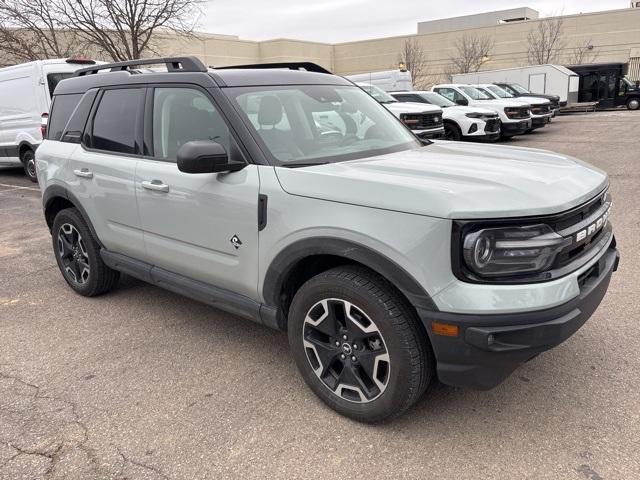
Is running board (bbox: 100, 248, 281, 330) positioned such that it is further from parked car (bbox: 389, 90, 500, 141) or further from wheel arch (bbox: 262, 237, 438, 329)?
parked car (bbox: 389, 90, 500, 141)

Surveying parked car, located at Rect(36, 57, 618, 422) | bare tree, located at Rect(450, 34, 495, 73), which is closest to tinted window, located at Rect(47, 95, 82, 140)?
parked car, located at Rect(36, 57, 618, 422)

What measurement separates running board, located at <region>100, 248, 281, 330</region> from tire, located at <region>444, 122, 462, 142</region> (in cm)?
1148

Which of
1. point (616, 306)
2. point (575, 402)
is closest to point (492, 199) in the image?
point (575, 402)

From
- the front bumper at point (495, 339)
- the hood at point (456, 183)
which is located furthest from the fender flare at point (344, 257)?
the hood at point (456, 183)

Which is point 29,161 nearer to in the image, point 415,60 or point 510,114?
point 510,114

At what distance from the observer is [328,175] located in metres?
2.73

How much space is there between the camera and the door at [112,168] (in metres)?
3.84

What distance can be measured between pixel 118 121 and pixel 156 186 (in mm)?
868

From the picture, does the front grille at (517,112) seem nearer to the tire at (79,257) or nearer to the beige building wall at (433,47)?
the tire at (79,257)

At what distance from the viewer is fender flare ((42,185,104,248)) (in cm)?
437

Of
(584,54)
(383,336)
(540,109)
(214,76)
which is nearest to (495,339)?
(383,336)

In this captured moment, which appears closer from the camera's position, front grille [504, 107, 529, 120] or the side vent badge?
the side vent badge

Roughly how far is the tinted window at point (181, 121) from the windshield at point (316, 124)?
0.20 m

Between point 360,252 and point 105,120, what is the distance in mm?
2661
